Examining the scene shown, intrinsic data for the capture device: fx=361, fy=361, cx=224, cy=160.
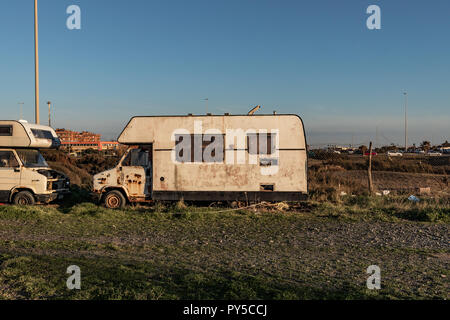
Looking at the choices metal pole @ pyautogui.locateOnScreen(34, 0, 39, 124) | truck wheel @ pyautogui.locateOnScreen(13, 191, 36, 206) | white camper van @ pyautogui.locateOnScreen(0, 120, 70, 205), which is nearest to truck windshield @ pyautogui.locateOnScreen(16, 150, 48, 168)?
white camper van @ pyautogui.locateOnScreen(0, 120, 70, 205)

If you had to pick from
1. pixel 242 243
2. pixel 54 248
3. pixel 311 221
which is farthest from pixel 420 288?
pixel 54 248

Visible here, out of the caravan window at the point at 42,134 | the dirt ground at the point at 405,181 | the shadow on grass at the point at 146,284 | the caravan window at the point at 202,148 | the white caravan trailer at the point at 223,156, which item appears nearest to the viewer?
the shadow on grass at the point at 146,284

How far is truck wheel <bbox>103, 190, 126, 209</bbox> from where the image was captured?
40.0 feet

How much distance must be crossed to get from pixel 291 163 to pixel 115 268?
7.18 metres

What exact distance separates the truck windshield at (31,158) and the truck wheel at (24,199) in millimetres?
961

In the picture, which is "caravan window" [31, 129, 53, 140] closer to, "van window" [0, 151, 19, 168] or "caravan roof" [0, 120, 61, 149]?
"caravan roof" [0, 120, 61, 149]

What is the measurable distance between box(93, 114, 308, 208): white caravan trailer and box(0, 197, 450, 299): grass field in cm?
67

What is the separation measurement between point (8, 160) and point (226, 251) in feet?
30.2

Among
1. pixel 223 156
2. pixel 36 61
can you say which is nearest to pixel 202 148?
pixel 223 156

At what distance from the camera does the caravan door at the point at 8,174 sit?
40.2ft

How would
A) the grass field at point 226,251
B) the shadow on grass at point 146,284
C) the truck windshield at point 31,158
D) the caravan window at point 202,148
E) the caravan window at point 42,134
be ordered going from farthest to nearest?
the caravan window at point 42,134
the truck windshield at point 31,158
the caravan window at point 202,148
the grass field at point 226,251
the shadow on grass at point 146,284

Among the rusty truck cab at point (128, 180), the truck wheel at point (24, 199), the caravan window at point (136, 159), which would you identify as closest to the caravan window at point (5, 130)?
the truck wheel at point (24, 199)

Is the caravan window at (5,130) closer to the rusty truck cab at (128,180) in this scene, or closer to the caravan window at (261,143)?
the rusty truck cab at (128,180)

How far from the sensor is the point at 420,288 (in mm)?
5176
